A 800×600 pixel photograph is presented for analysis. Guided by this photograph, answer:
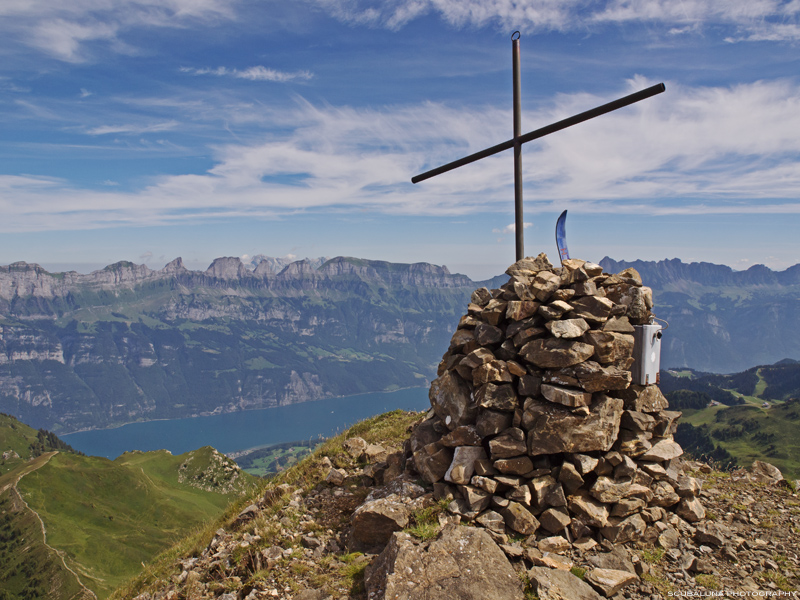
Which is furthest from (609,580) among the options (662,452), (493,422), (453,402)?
(453,402)

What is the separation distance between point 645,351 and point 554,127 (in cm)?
616

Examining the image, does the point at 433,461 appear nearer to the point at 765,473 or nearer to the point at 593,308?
the point at 593,308

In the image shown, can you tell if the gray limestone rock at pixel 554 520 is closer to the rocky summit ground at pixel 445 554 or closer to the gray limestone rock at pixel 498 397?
the rocky summit ground at pixel 445 554

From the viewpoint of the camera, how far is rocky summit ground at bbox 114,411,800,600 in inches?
338

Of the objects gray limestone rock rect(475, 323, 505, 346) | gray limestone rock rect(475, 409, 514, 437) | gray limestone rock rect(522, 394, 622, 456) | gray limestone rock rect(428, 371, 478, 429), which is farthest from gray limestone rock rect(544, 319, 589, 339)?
gray limestone rock rect(428, 371, 478, 429)

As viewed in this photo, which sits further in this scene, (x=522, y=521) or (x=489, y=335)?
(x=489, y=335)

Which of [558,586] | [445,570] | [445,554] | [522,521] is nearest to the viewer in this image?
[558,586]

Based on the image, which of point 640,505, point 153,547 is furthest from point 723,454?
point 640,505

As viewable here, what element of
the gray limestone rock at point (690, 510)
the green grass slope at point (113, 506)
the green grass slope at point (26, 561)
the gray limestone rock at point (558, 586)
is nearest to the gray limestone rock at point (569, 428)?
the gray limestone rock at point (690, 510)

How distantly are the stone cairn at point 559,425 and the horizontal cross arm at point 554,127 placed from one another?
357 cm

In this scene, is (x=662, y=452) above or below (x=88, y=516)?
above

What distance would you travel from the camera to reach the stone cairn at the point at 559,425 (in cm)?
1022

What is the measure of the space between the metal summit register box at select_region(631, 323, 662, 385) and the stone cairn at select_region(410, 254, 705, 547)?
24cm

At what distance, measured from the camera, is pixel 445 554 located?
888 cm
